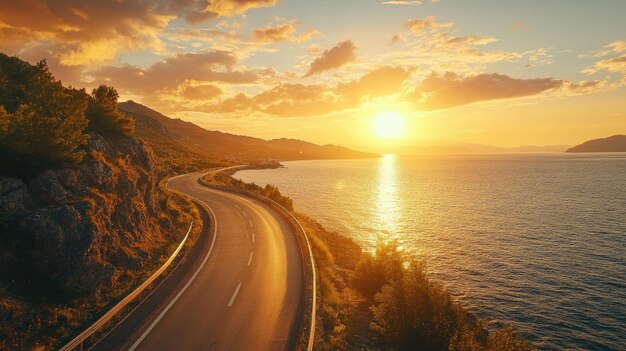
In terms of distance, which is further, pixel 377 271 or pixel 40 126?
pixel 377 271

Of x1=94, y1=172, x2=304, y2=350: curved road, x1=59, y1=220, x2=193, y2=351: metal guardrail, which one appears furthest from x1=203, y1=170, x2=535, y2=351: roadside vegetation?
x1=59, y1=220, x2=193, y2=351: metal guardrail

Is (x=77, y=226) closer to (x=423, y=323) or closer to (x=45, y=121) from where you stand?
A: (x=45, y=121)

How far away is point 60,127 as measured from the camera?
1755 centimetres

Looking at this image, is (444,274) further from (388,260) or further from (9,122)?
(9,122)

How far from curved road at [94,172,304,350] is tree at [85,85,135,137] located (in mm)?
10665

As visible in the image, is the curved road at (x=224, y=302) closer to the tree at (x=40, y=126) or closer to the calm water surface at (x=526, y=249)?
the tree at (x=40, y=126)

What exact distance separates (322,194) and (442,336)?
Answer: 228 ft

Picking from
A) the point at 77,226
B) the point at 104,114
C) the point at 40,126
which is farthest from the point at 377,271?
the point at 104,114

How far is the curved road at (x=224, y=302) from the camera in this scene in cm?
1294

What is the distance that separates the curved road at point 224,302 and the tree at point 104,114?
10665 millimetres

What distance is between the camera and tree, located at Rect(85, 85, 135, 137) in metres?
24.7

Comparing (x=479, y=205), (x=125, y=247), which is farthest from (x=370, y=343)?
(x=479, y=205)

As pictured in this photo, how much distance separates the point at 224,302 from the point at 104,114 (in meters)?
17.7

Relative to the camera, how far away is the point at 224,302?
53.4 ft
